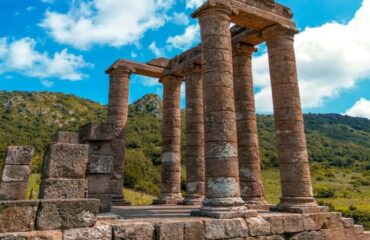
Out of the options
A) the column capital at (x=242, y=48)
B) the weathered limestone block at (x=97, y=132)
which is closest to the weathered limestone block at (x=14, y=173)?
the weathered limestone block at (x=97, y=132)

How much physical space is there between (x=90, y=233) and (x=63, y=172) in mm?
1657

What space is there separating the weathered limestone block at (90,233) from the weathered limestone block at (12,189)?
6811mm

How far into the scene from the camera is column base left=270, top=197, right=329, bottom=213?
443 inches

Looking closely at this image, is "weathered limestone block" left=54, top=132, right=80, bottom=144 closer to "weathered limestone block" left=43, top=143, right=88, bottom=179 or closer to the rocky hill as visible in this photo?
"weathered limestone block" left=43, top=143, right=88, bottom=179

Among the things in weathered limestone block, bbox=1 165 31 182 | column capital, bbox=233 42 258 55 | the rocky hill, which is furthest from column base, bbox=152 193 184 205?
the rocky hill

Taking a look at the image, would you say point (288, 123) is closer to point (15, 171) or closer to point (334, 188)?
point (15, 171)

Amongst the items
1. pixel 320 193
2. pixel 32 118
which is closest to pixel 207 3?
pixel 320 193

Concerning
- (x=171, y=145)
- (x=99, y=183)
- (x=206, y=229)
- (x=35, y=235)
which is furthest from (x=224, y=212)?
(x=171, y=145)

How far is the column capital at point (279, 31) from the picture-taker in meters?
13.4

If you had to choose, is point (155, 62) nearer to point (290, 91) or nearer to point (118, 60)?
point (118, 60)

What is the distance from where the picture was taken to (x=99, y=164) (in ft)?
30.1

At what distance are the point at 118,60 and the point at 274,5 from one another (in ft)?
30.6

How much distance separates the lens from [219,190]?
393 inches

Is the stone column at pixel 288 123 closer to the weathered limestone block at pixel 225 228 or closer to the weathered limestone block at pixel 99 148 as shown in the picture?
the weathered limestone block at pixel 225 228
